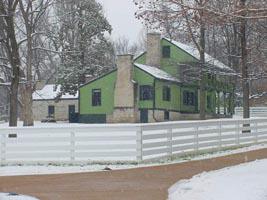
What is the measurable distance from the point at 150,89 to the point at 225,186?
1545 inches

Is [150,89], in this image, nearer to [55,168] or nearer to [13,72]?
[13,72]

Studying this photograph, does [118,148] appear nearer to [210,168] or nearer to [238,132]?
[210,168]

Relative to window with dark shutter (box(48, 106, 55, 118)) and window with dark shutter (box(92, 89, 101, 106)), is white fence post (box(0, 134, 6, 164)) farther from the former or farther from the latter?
window with dark shutter (box(48, 106, 55, 118))

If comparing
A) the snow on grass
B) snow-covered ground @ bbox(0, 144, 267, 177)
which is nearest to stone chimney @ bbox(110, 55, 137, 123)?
snow-covered ground @ bbox(0, 144, 267, 177)

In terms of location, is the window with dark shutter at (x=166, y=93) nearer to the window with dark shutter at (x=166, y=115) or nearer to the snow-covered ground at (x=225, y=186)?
the window with dark shutter at (x=166, y=115)

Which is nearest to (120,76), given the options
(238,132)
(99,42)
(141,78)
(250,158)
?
(141,78)

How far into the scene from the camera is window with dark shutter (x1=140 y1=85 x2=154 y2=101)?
5123cm

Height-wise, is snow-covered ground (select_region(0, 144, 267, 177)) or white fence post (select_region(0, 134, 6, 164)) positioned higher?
white fence post (select_region(0, 134, 6, 164))

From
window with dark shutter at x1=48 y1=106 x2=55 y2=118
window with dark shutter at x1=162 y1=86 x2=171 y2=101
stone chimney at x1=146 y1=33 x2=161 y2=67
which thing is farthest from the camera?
window with dark shutter at x1=48 y1=106 x2=55 y2=118

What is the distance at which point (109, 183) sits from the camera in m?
13.7

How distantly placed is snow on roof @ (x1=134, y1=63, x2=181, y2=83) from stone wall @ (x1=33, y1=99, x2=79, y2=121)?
464 inches

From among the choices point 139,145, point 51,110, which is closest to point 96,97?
point 51,110

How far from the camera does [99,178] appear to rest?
14.6 m

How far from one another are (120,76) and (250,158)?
110 ft
